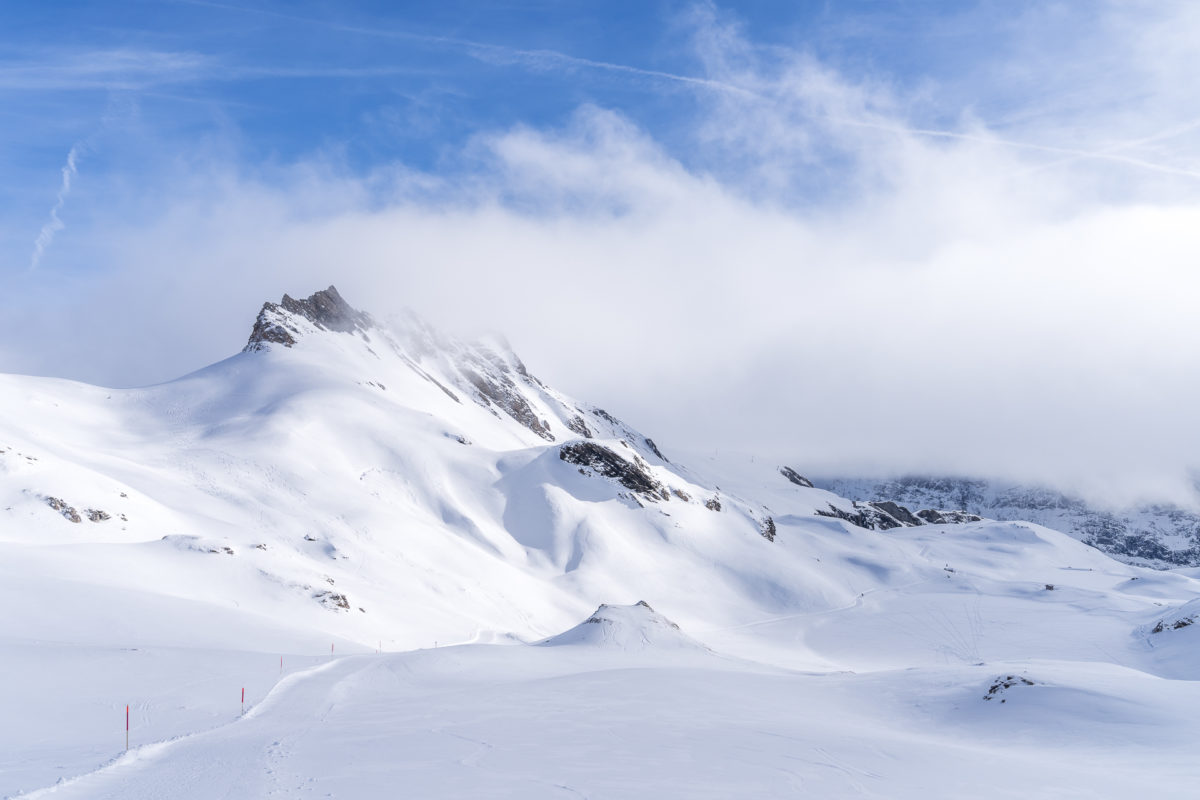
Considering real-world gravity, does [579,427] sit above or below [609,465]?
above

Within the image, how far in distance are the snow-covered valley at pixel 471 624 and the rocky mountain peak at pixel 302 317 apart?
2.60 feet

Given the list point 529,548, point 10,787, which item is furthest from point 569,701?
point 529,548

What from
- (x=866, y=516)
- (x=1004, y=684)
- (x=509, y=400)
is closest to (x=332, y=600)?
(x=1004, y=684)

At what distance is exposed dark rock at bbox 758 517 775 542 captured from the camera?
110375 millimetres

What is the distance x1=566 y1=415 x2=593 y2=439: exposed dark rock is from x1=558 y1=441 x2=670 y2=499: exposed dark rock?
207ft

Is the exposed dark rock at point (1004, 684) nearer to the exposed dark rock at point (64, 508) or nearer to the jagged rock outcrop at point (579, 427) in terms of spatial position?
the exposed dark rock at point (64, 508)

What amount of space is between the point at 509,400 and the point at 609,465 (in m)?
52.9

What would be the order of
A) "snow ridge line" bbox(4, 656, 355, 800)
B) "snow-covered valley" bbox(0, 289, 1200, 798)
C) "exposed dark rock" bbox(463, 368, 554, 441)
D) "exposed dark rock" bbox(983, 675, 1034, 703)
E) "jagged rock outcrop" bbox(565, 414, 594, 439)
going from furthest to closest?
1. "jagged rock outcrop" bbox(565, 414, 594, 439)
2. "exposed dark rock" bbox(463, 368, 554, 441)
3. "exposed dark rock" bbox(983, 675, 1034, 703)
4. "snow-covered valley" bbox(0, 289, 1200, 798)
5. "snow ridge line" bbox(4, 656, 355, 800)

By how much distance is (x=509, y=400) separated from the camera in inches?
6063

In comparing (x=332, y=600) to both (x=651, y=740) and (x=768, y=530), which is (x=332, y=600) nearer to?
(x=651, y=740)

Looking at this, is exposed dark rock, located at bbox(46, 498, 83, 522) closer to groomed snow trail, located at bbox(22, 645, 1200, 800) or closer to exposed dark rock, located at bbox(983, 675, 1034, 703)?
groomed snow trail, located at bbox(22, 645, 1200, 800)

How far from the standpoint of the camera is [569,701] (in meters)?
24.2

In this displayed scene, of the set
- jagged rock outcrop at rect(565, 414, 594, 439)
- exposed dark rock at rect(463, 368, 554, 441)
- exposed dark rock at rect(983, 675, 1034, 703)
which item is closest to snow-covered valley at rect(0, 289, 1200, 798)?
exposed dark rock at rect(983, 675, 1034, 703)

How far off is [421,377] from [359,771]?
116 metres
